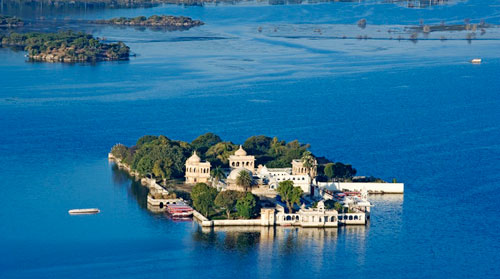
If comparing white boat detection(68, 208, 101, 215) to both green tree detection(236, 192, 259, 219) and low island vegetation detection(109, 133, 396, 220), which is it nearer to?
low island vegetation detection(109, 133, 396, 220)

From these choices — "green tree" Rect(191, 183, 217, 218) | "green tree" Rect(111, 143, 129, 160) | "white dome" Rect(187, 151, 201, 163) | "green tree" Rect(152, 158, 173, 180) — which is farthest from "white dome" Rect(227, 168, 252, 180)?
"green tree" Rect(111, 143, 129, 160)

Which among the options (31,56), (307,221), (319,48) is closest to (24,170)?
(307,221)

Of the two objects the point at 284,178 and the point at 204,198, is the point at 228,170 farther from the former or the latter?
the point at 204,198

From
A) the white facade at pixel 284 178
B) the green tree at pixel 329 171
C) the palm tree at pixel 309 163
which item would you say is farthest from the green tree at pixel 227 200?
the green tree at pixel 329 171

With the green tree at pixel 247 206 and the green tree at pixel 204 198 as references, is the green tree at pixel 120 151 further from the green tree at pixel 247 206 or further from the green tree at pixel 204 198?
the green tree at pixel 247 206

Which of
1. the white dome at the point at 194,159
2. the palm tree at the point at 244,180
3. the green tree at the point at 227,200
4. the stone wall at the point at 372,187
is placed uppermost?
the white dome at the point at 194,159
